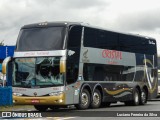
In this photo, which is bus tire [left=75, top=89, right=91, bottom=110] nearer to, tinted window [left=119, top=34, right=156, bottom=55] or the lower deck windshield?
the lower deck windshield

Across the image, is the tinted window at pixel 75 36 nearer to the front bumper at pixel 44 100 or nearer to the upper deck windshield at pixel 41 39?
the upper deck windshield at pixel 41 39

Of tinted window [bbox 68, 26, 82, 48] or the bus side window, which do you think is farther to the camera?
tinted window [bbox 68, 26, 82, 48]

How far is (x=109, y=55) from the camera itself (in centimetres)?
2436

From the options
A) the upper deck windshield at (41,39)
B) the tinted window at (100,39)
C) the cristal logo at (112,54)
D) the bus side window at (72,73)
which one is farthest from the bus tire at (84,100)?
the upper deck windshield at (41,39)

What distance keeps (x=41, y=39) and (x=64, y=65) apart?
68.4 inches

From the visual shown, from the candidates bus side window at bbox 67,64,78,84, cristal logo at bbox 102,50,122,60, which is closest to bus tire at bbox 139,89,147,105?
cristal logo at bbox 102,50,122,60

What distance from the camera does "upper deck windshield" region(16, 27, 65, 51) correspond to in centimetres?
2064

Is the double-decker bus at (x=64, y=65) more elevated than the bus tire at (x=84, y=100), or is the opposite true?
the double-decker bus at (x=64, y=65)

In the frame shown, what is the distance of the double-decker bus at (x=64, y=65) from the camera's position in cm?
2047

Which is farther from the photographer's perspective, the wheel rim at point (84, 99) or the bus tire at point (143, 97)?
the bus tire at point (143, 97)

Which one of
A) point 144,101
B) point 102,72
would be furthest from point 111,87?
point 144,101

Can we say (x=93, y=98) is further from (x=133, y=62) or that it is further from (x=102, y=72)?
(x=133, y=62)

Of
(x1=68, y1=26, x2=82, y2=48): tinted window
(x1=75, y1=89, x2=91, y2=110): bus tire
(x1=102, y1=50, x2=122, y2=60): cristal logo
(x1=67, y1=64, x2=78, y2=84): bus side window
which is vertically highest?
(x1=68, y1=26, x2=82, y2=48): tinted window

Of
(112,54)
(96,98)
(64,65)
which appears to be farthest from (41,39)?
(112,54)
